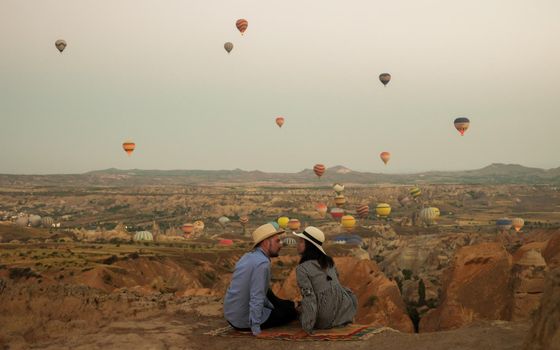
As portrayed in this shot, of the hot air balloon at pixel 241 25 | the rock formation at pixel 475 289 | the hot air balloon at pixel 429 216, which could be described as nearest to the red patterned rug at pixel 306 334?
the rock formation at pixel 475 289

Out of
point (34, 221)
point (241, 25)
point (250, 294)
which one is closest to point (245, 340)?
point (250, 294)

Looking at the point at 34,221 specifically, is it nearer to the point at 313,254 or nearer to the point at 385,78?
the point at 385,78

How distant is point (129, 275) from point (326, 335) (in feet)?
111

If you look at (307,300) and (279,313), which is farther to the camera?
(279,313)

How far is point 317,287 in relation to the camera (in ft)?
26.6

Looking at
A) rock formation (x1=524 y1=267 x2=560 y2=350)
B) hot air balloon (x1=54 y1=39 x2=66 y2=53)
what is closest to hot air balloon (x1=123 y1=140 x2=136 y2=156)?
hot air balloon (x1=54 y1=39 x2=66 y2=53)

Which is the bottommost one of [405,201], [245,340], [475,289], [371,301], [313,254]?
[405,201]

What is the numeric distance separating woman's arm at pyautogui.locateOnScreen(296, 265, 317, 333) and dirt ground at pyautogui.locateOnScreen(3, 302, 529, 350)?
1.05 ft

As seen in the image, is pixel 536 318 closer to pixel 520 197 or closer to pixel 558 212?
pixel 558 212

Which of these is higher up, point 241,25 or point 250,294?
point 241,25

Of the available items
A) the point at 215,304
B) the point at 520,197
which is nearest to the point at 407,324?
the point at 215,304

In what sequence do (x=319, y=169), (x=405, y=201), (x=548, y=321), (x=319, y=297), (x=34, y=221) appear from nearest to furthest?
1. (x=548, y=321)
2. (x=319, y=297)
3. (x=319, y=169)
4. (x=34, y=221)
5. (x=405, y=201)

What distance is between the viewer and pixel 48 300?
34.9 feet

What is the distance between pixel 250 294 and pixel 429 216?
116 metres
